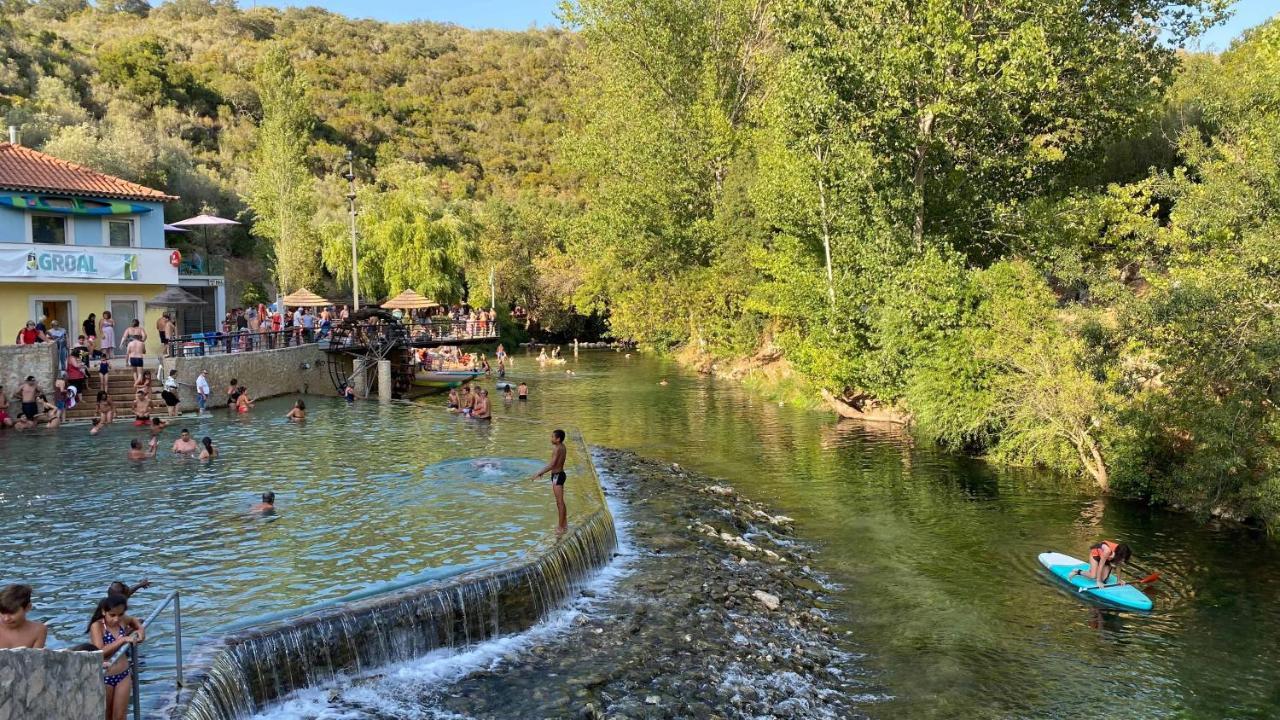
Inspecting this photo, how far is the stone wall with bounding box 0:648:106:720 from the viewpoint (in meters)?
6.23

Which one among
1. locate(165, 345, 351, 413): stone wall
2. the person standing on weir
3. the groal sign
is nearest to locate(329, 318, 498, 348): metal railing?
locate(165, 345, 351, 413): stone wall

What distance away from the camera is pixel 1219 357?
17938 millimetres

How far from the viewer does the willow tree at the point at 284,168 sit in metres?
49.5

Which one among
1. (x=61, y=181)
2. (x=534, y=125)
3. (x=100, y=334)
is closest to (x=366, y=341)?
(x=100, y=334)

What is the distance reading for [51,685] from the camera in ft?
21.3

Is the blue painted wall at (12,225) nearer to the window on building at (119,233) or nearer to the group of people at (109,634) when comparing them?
the window on building at (119,233)

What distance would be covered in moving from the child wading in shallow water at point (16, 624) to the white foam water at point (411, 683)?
2.80 metres

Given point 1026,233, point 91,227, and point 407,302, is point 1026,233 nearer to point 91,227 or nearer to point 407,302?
point 407,302

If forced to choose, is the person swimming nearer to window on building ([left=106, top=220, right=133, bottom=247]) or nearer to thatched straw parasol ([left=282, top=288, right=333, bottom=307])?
window on building ([left=106, top=220, right=133, bottom=247])

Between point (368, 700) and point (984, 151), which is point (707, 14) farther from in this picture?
point (368, 700)

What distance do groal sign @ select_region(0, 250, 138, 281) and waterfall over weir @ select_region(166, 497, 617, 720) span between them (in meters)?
22.4

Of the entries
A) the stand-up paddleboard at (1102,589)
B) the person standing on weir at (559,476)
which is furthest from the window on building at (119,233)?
the stand-up paddleboard at (1102,589)

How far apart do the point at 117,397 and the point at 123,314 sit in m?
5.73

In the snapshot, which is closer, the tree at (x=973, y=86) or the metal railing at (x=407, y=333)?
the tree at (x=973, y=86)
